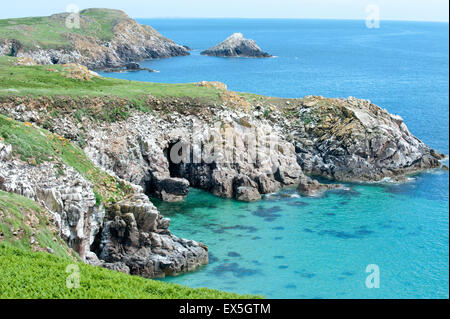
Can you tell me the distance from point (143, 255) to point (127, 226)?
283cm

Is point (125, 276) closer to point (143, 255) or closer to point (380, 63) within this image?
point (143, 255)

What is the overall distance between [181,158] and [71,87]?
18.2m

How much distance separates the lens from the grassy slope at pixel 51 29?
465 feet

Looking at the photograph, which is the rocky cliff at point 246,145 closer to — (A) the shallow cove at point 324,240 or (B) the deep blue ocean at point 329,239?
(B) the deep blue ocean at point 329,239

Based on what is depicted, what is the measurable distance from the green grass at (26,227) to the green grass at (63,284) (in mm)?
2195

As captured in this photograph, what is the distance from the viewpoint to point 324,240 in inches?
2024

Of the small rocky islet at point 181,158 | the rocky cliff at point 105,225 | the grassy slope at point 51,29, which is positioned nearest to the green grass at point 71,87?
the small rocky islet at point 181,158

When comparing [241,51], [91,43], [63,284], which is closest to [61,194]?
[63,284]

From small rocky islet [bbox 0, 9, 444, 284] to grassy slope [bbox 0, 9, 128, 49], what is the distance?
214ft

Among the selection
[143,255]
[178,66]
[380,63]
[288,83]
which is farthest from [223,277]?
[380,63]

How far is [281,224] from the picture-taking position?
5469 cm

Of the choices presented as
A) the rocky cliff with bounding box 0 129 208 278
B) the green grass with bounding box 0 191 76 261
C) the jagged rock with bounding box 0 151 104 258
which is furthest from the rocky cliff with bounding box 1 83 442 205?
the green grass with bounding box 0 191 76 261

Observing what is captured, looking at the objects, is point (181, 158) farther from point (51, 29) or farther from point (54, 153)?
point (51, 29)
